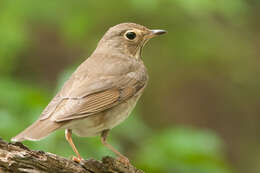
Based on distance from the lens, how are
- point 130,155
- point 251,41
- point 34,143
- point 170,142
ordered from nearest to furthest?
point 34,143 → point 170,142 → point 130,155 → point 251,41

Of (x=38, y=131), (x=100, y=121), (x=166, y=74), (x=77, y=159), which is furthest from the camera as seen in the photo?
(x=166, y=74)

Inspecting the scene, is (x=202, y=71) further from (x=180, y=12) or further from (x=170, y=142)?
(x=170, y=142)

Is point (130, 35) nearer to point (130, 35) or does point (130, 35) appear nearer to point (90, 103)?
point (130, 35)

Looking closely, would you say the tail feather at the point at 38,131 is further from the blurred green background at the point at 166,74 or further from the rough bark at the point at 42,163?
the blurred green background at the point at 166,74

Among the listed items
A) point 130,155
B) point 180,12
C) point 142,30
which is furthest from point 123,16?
point 130,155

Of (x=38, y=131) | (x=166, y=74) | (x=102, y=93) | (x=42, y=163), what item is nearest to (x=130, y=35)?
(x=102, y=93)

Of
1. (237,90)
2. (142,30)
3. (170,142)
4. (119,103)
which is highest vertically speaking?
(142,30)

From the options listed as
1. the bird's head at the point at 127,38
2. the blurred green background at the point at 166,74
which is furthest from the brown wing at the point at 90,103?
the bird's head at the point at 127,38
